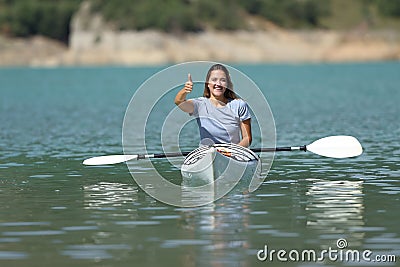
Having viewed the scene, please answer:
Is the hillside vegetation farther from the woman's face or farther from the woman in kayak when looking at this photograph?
the woman's face

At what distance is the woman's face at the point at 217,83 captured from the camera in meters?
23.1

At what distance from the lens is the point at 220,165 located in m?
22.7

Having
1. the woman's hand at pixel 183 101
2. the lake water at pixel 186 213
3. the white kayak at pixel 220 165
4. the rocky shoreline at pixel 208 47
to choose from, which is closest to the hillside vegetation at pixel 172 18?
the rocky shoreline at pixel 208 47

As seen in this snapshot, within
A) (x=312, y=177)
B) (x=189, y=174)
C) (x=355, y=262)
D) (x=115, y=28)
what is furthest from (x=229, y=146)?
(x=115, y=28)

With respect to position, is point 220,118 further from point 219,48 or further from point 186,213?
point 219,48

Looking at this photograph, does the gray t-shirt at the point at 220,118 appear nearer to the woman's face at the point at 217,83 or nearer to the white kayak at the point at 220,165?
the woman's face at the point at 217,83

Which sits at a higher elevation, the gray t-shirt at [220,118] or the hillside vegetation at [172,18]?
the hillside vegetation at [172,18]

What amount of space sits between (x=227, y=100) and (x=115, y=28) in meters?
166

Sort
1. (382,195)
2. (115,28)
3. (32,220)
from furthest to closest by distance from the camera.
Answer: (115,28)
(382,195)
(32,220)

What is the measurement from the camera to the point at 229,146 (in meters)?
23.1

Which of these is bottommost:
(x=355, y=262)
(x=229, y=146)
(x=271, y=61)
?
(x=355, y=262)

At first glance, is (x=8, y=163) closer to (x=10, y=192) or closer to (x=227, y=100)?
(x=10, y=192)

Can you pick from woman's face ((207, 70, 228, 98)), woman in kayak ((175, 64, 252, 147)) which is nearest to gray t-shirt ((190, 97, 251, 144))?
woman in kayak ((175, 64, 252, 147))

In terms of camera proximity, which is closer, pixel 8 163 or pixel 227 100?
pixel 227 100
